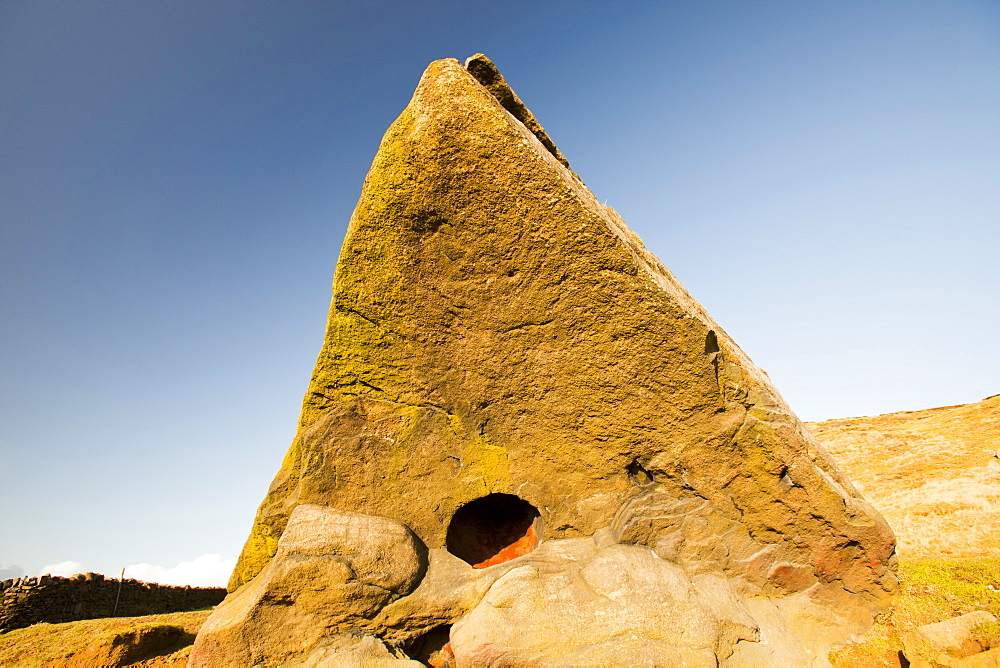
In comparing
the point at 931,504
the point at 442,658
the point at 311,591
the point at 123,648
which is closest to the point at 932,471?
the point at 931,504

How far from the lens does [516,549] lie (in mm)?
5152

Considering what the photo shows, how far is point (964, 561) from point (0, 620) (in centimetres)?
1391

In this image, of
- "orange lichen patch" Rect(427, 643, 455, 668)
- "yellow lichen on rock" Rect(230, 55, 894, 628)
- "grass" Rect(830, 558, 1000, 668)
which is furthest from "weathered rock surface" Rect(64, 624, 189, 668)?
"grass" Rect(830, 558, 1000, 668)

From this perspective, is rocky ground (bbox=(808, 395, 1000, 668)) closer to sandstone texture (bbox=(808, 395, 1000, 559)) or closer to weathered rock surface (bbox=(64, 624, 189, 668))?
sandstone texture (bbox=(808, 395, 1000, 559))

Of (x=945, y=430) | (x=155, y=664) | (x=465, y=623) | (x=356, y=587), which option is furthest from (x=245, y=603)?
(x=945, y=430)

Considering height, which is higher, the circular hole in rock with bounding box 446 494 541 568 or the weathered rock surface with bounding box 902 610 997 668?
the circular hole in rock with bounding box 446 494 541 568

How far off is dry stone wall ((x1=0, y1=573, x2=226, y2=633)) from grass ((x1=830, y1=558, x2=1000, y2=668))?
12.2 meters

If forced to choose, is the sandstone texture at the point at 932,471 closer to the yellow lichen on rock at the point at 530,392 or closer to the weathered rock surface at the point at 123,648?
the yellow lichen on rock at the point at 530,392

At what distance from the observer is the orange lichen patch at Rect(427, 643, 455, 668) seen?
4.21 m

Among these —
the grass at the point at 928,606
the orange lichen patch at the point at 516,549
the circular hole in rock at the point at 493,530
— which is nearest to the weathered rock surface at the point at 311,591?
the circular hole in rock at the point at 493,530

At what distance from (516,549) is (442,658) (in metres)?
1.24

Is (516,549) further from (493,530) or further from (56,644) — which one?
(56,644)

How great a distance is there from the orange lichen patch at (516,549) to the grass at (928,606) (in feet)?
8.49

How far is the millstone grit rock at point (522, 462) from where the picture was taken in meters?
3.99
